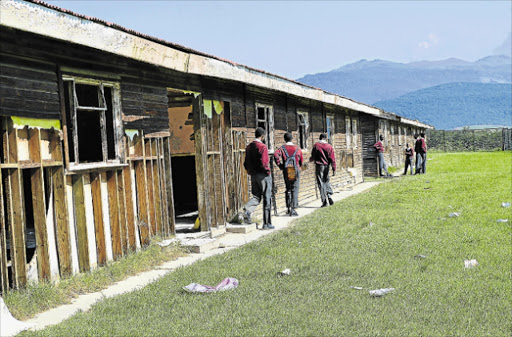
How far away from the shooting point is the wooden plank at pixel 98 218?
23.1 ft

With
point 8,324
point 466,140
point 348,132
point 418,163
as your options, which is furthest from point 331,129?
point 466,140

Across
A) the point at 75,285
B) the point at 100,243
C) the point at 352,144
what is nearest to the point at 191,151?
the point at 100,243

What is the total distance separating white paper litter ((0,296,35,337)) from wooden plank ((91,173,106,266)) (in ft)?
7.07

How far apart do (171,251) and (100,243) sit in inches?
57.7

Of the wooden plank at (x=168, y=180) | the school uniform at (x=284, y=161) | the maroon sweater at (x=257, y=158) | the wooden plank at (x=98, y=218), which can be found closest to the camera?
the wooden plank at (x=98, y=218)

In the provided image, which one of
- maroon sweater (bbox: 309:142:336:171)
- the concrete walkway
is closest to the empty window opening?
maroon sweater (bbox: 309:142:336:171)

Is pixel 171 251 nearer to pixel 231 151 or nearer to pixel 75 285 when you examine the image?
pixel 75 285

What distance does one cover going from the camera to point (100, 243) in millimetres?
7070

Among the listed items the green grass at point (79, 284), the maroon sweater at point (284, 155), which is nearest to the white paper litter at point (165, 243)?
the green grass at point (79, 284)

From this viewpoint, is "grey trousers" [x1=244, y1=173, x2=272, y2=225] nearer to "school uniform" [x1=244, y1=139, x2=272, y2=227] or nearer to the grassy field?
"school uniform" [x1=244, y1=139, x2=272, y2=227]

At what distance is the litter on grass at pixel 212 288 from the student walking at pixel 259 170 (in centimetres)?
465

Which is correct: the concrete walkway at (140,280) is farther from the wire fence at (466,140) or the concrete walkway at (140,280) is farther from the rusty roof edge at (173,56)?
the wire fence at (466,140)

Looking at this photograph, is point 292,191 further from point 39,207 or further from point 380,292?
point 39,207

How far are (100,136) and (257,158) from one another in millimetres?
3384
